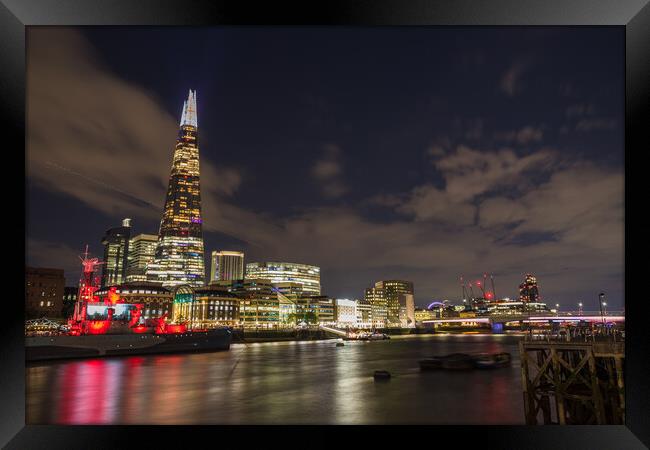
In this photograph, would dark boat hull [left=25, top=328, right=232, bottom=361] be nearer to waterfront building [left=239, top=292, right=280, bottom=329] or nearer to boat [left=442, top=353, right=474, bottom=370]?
boat [left=442, top=353, right=474, bottom=370]

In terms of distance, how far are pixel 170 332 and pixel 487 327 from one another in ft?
262

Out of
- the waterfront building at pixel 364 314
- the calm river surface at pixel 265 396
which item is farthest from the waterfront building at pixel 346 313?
the calm river surface at pixel 265 396

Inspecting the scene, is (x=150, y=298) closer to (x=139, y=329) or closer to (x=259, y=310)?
(x=259, y=310)

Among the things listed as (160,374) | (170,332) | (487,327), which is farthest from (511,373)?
(487,327)

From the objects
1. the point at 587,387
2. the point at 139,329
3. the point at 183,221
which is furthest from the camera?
the point at 183,221

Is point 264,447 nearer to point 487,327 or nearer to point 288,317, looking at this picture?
point 288,317

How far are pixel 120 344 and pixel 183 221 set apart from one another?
4223 inches

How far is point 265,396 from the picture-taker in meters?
19.6

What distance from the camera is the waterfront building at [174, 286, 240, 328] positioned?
8244cm

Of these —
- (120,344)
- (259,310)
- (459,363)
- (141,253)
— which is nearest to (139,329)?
(120,344)

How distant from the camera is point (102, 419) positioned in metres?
15.4

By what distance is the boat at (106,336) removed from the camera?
35.8 meters

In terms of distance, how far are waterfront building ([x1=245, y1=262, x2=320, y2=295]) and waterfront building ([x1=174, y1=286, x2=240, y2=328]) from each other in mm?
48642

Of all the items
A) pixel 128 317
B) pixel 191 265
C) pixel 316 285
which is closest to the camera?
pixel 128 317
